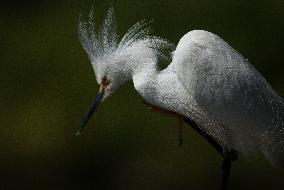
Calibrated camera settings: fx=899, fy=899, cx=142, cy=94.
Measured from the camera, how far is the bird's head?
13.1 ft

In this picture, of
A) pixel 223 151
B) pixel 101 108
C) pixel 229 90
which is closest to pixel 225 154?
pixel 223 151

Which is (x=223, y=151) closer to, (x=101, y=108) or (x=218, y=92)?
(x=218, y=92)

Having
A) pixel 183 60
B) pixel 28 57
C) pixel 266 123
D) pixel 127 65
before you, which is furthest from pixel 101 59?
pixel 28 57

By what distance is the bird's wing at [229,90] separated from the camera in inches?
152

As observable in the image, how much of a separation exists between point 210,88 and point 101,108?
243cm

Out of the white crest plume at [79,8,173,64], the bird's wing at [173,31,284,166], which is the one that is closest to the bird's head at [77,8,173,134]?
the white crest plume at [79,8,173,64]

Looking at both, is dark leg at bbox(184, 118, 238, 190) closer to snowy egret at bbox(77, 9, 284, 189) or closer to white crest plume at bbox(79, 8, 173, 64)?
snowy egret at bbox(77, 9, 284, 189)

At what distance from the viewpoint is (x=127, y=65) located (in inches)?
158

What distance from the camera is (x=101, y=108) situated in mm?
6227

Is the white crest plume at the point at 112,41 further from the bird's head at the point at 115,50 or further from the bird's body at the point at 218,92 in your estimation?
the bird's body at the point at 218,92

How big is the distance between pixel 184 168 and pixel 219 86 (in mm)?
1942

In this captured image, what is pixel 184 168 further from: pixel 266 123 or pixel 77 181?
pixel 266 123

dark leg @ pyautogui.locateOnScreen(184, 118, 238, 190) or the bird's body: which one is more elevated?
the bird's body

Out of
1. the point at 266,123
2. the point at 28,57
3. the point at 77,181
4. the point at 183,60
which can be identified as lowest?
the point at 77,181
